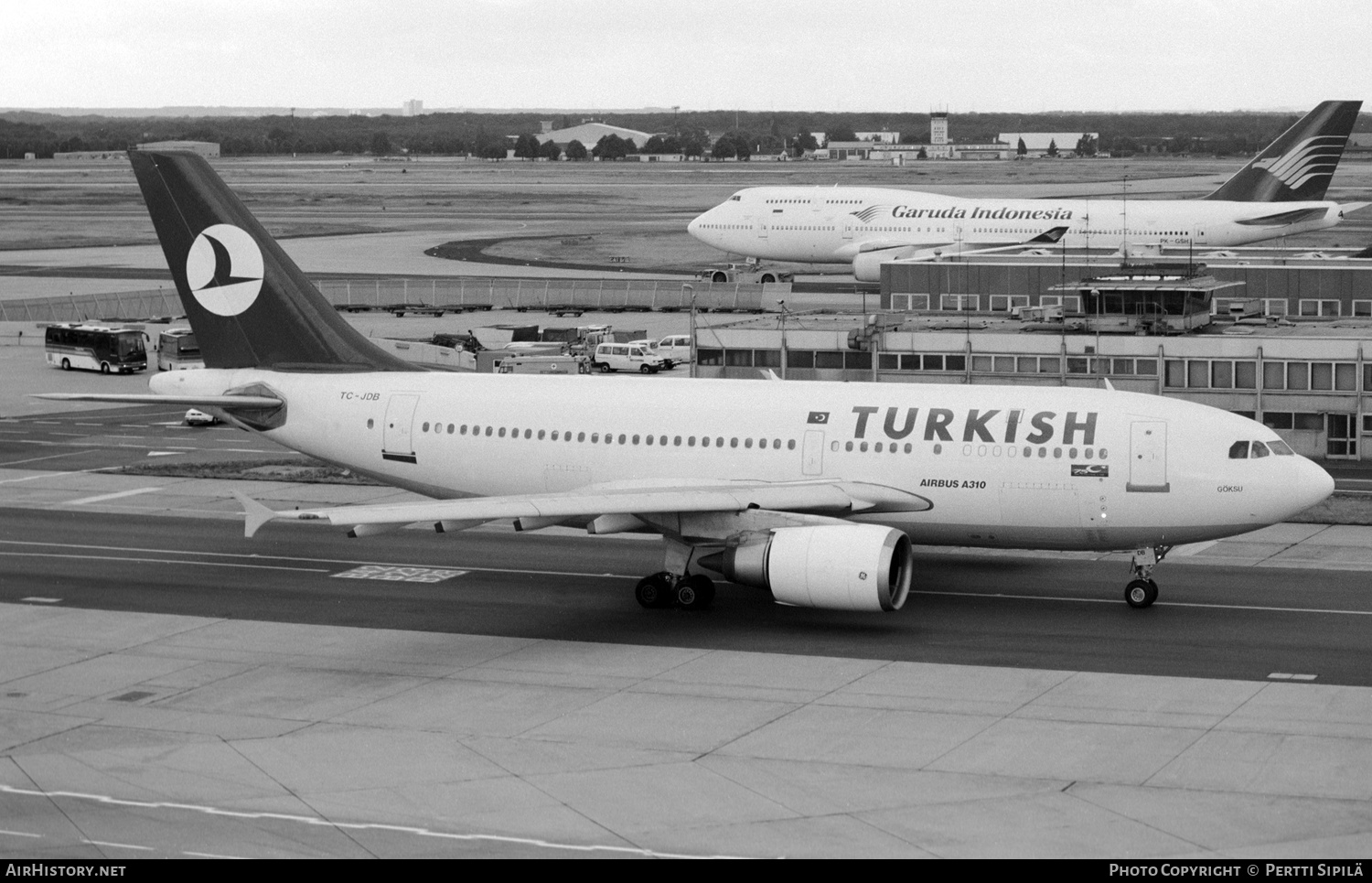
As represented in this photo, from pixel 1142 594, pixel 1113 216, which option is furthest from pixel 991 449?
pixel 1113 216

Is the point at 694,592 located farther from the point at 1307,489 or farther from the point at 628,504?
the point at 1307,489

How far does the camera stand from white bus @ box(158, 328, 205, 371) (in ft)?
283

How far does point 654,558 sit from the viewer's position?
4241cm

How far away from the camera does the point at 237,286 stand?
42.9 meters

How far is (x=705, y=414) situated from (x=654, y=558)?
514 centimetres

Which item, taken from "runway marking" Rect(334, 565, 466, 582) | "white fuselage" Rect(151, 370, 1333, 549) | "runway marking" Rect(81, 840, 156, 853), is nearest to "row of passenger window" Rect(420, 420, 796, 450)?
"white fuselage" Rect(151, 370, 1333, 549)

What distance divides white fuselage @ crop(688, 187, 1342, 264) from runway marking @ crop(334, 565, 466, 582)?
64.8 metres

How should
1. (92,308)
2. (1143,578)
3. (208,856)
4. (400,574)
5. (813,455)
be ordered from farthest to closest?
(92,308)
(400,574)
(813,455)
(1143,578)
(208,856)

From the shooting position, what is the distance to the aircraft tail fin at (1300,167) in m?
105

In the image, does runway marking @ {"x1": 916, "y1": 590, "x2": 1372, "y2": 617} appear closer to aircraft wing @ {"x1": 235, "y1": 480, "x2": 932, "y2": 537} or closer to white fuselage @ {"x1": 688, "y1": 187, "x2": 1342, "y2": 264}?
aircraft wing @ {"x1": 235, "y1": 480, "x2": 932, "y2": 537}

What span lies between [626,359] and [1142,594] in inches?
1859

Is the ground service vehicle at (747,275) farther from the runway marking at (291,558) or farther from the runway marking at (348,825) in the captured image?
the runway marking at (348,825)

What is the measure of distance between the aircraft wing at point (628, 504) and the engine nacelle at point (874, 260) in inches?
2751
